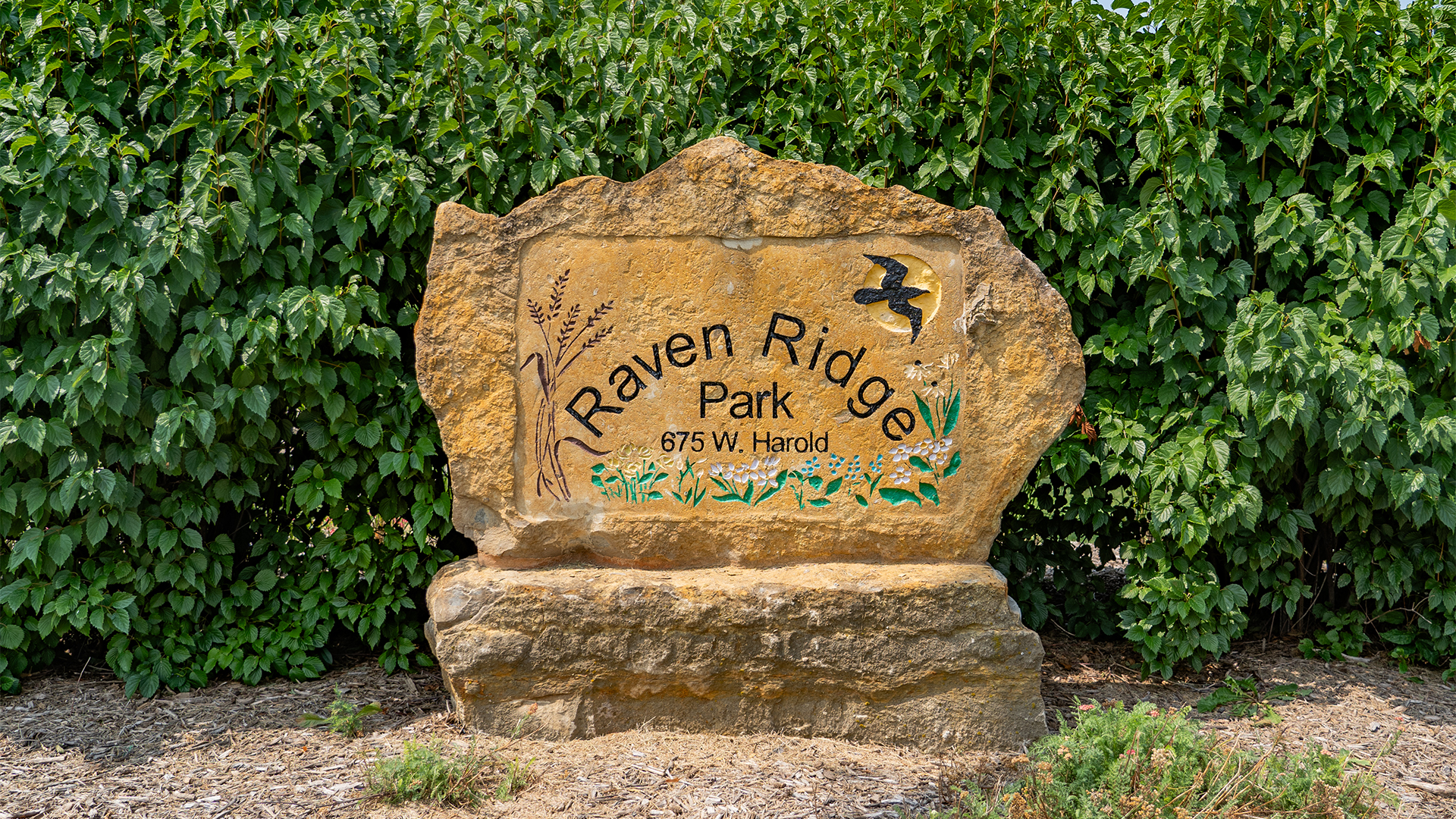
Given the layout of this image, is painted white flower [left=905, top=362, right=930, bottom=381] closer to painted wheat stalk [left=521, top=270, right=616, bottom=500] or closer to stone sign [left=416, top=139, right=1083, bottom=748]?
stone sign [left=416, top=139, right=1083, bottom=748]

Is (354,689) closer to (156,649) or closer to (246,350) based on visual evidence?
(156,649)

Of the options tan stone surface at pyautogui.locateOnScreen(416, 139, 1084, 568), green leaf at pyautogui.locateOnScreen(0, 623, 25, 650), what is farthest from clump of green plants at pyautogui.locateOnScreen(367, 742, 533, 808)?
green leaf at pyautogui.locateOnScreen(0, 623, 25, 650)

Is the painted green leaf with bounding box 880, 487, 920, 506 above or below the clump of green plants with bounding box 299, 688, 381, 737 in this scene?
above

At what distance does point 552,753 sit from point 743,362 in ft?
4.83

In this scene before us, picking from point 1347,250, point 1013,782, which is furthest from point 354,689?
point 1347,250

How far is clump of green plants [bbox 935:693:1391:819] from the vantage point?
2.75 metres

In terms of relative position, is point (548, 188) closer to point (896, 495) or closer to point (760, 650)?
point (896, 495)

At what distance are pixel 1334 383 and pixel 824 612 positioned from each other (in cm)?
204

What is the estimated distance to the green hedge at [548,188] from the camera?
3680 mm

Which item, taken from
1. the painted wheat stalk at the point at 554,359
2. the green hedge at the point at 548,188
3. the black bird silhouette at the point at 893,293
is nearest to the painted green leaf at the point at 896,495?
the black bird silhouette at the point at 893,293

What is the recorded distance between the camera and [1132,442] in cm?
389

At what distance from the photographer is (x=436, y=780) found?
3057 mm

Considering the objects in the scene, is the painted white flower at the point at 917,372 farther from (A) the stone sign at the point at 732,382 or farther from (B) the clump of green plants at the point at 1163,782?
(B) the clump of green plants at the point at 1163,782

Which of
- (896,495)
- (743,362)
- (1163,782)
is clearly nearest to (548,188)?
(743,362)
